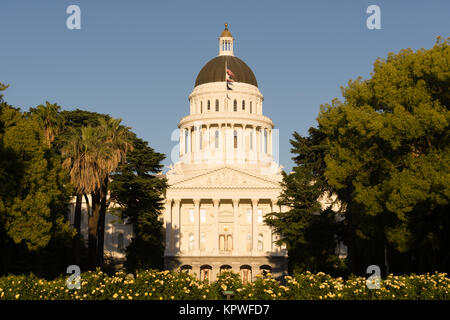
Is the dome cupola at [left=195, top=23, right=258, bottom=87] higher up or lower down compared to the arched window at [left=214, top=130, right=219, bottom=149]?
higher up

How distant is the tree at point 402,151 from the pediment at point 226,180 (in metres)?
48.0

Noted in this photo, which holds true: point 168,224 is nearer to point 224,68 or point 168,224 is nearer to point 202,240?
point 202,240

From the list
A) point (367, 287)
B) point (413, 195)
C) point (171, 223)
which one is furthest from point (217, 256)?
point (367, 287)

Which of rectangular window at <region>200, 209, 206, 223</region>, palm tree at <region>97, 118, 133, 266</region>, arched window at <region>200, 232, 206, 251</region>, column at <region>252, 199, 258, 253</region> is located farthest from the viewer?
rectangular window at <region>200, 209, 206, 223</region>

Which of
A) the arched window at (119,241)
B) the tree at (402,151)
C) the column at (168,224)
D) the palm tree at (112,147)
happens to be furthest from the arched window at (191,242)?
the tree at (402,151)

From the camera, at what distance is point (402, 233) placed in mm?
33469

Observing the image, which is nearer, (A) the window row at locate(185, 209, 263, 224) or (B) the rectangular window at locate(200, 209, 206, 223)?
(A) the window row at locate(185, 209, 263, 224)


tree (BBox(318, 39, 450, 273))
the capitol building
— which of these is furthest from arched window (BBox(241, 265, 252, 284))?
tree (BBox(318, 39, 450, 273))

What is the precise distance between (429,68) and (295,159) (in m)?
26.8

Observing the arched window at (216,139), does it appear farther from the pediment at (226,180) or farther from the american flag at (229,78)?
the pediment at (226,180)

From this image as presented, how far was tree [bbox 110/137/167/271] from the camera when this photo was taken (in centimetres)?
6356

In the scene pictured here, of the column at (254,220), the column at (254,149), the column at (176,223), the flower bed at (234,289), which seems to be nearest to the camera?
the flower bed at (234,289)

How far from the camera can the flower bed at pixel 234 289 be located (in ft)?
78.1

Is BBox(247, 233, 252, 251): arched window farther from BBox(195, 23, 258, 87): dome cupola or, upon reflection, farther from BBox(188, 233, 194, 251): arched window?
BBox(195, 23, 258, 87): dome cupola
